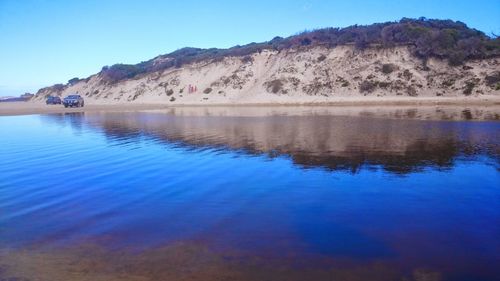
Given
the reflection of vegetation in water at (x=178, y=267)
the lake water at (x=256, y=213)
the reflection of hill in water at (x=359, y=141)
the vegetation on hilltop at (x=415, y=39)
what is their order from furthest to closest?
the vegetation on hilltop at (x=415, y=39)
the reflection of hill in water at (x=359, y=141)
the lake water at (x=256, y=213)
the reflection of vegetation in water at (x=178, y=267)

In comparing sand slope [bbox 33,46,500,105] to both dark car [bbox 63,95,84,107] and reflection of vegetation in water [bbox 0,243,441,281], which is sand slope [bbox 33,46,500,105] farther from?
reflection of vegetation in water [bbox 0,243,441,281]

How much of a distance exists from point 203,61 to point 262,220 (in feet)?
229

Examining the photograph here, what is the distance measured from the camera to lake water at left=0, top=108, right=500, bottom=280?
6023 millimetres

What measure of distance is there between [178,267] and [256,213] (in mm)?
2691

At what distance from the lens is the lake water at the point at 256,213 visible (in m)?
6.02

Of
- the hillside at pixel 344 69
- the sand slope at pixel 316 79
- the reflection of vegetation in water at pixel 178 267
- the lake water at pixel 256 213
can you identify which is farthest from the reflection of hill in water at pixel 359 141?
the hillside at pixel 344 69

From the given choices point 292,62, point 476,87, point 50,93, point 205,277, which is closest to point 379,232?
point 205,277

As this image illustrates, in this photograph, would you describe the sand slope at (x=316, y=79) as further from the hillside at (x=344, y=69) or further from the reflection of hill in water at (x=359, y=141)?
the reflection of hill in water at (x=359, y=141)

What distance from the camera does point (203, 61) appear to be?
7544 cm

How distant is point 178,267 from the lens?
6047 millimetres

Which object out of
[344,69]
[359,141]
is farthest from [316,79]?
[359,141]

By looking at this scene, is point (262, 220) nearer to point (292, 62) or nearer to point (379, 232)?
point (379, 232)

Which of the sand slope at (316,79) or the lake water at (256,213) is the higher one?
the sand slope at (316,79)

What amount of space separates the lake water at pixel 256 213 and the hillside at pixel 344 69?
122ft
